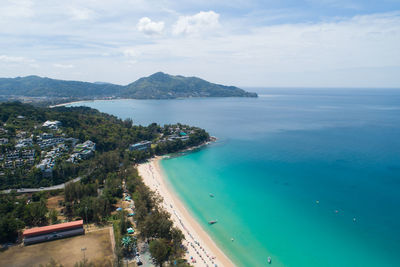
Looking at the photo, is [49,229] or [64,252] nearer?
[64,252]

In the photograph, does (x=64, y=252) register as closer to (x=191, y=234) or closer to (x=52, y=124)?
(x=191, y=234)

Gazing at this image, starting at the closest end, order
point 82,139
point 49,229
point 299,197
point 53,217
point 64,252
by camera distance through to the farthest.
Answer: point 64,252
point 49,229
point 53,217
point 299,197
point 82,139

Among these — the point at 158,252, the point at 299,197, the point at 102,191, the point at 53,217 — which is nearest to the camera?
the point at 158,252

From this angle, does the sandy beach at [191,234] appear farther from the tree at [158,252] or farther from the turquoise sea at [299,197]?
the tree at [158,252]

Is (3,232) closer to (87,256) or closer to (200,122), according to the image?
(87,256)

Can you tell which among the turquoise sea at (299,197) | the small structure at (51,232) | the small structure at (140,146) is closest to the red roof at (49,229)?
the small structure at (51,232)

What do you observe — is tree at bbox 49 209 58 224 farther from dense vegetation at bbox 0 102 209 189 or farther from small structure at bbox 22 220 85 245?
dense vegetation at bbox 0 102 209 189

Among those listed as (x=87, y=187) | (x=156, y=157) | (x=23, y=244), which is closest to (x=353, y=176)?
(x=156, y=157)

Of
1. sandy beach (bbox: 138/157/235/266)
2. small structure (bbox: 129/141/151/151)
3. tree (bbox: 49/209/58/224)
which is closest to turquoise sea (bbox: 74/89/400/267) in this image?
sandy beach (bbox: 138/157/235/266)

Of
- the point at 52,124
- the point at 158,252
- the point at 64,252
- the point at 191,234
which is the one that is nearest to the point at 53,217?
the point at 64,252
